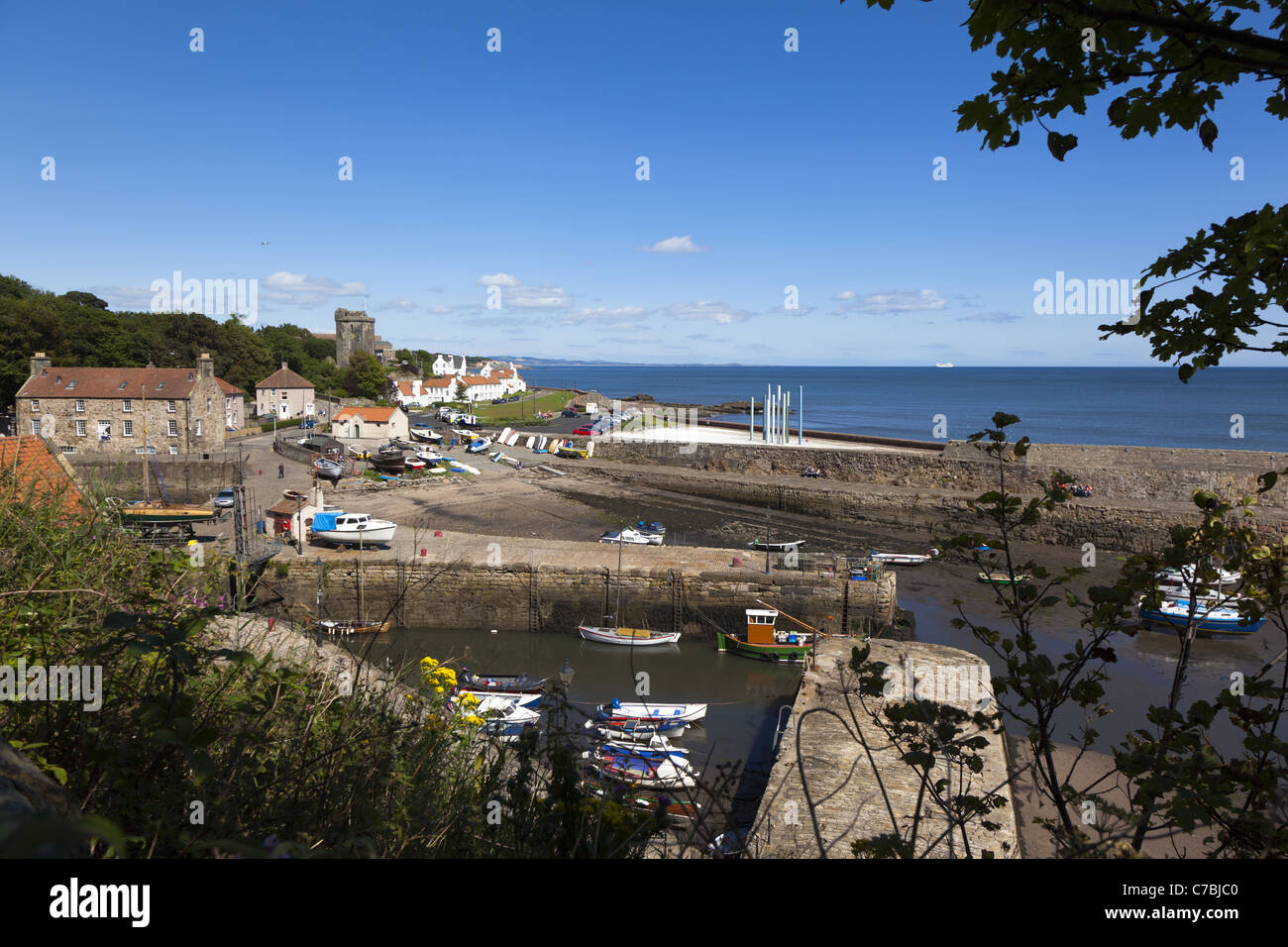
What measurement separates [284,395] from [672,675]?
5036 cm

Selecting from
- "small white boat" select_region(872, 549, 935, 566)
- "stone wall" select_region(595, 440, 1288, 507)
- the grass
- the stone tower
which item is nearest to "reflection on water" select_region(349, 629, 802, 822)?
"small white boat" select_region(872, 549, 935, 566)

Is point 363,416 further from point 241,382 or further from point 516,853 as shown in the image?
point 516,853

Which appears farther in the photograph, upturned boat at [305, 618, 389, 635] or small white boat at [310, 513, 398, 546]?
small white boat at [310, 513, 398, 546]

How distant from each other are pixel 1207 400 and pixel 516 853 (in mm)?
127176

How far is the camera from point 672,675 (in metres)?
18.3

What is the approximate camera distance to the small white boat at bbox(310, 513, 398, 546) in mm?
24000

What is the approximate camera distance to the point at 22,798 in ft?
4.36

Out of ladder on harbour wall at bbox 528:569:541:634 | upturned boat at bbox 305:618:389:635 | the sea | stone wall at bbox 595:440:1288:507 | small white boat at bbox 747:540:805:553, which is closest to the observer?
upturned boat at bbox 305:618:389:635

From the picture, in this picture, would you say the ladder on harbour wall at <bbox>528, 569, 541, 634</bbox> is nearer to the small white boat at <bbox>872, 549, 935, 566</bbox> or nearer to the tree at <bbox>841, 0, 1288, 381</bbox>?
the small white boat at <bbox>872, 549, 935, 566</bbox>

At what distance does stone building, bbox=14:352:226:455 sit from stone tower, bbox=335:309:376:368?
2400 inches

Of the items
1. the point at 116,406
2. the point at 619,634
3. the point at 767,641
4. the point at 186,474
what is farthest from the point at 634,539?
the point at 116,406

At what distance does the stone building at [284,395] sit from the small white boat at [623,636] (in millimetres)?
45412

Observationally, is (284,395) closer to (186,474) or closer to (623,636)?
(186,474)
